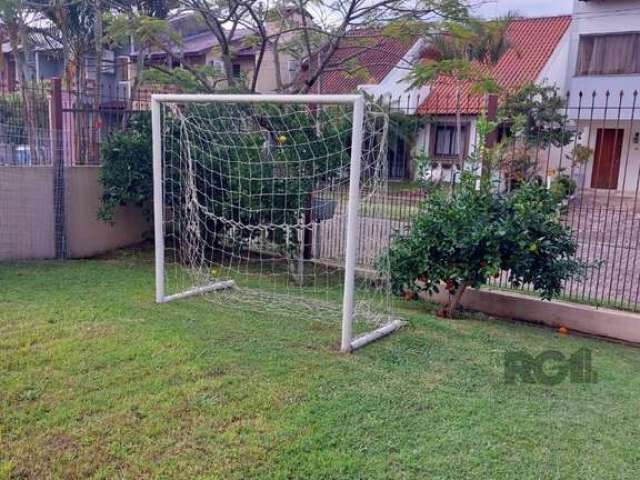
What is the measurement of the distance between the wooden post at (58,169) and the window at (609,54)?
14.9m

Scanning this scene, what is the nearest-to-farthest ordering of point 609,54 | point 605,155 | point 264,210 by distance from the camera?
point 264,210
point 605,155
point 609,54

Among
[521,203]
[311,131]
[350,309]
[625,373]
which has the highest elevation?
[311,131]

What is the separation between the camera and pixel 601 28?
1628cm

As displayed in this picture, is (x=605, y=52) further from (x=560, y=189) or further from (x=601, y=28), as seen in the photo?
(x=560, y=189)

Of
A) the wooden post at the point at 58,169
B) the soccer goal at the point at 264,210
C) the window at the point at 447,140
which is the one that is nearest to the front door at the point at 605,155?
the window at the point at 447,140

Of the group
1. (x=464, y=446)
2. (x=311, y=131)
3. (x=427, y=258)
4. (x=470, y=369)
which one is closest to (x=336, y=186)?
(x=311, y=131)

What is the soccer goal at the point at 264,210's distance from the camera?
219 inches

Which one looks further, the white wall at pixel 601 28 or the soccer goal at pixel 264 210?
the white wall at pixel 601 28

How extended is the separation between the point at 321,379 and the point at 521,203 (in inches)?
93.2

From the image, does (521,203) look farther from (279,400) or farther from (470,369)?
(279,400)

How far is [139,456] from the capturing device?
2.69 m

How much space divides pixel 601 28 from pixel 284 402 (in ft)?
55.2
